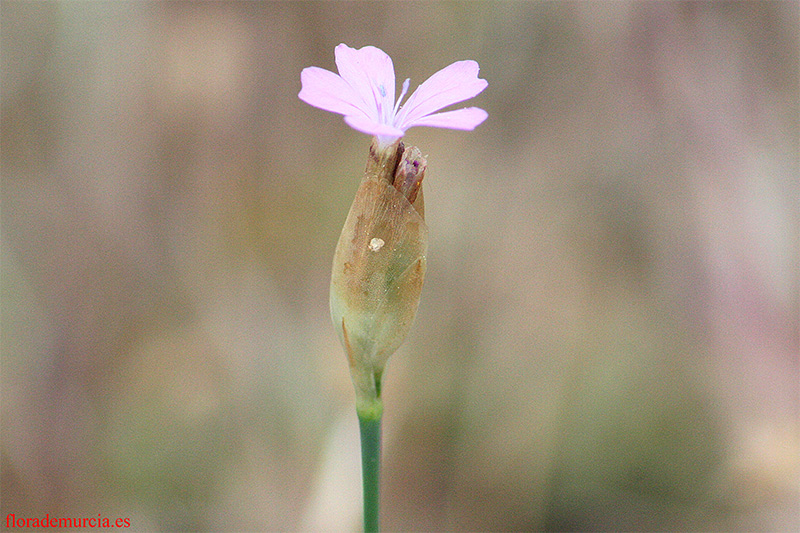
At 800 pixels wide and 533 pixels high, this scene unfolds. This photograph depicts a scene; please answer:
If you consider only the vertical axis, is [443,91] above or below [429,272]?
above

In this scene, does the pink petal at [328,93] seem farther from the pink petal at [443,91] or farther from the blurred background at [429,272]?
the blurred background at [429,272]

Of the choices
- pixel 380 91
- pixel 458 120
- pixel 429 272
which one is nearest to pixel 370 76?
pixel 380 91

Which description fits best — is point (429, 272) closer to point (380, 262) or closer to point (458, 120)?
point (380, 262)

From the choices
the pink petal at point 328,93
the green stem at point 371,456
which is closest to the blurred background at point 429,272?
the green stem at point 371,456

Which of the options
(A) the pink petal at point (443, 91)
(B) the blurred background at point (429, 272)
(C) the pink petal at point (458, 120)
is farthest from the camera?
(B) the blurred background at point (429, 272)

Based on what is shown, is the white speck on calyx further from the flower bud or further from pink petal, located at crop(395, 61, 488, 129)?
pink petal, located at crop(395, 61, 488, 129)

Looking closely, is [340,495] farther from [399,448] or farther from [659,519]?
[659,519]
